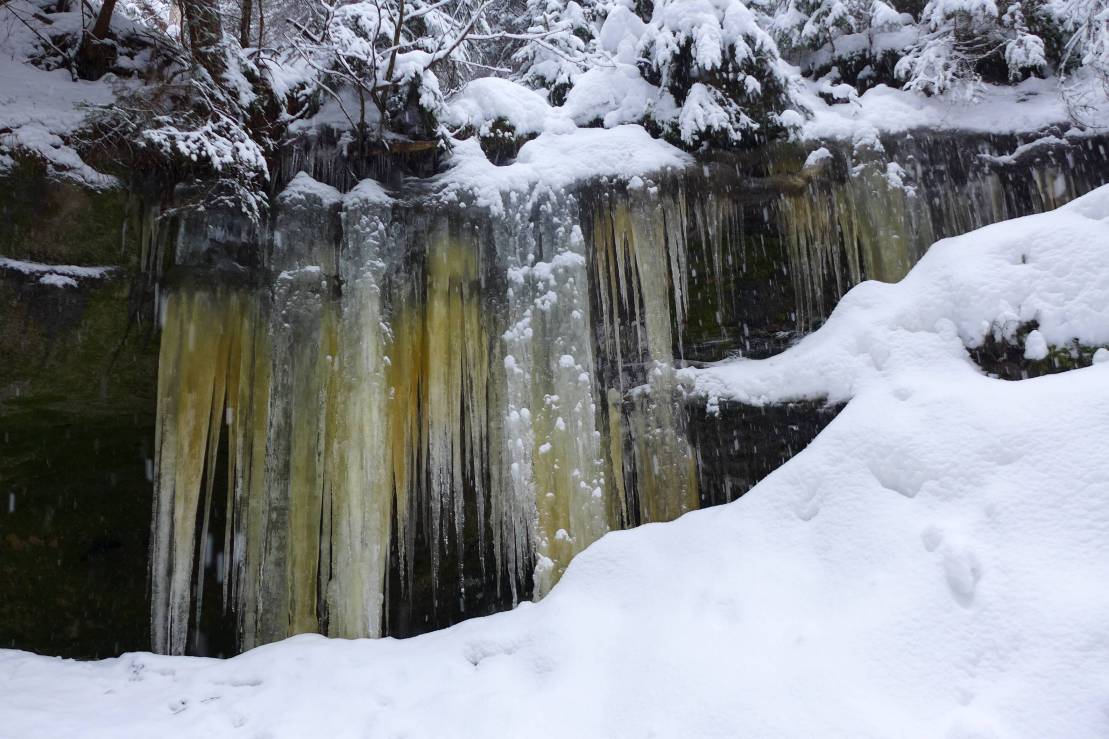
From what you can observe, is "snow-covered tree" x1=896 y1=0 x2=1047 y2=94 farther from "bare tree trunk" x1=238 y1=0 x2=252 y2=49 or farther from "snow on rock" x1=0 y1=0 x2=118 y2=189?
"snow on rock" x1=0 y1=0 x2=118 y2=189

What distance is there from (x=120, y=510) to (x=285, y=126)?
4.09 metres

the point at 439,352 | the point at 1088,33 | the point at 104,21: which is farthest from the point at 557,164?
the point at 1088,33

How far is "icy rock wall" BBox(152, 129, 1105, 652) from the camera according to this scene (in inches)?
205

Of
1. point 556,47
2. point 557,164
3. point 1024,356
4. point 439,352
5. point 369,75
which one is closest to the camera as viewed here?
point 1024,356

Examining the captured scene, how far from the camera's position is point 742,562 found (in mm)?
3850

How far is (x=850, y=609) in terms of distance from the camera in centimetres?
329

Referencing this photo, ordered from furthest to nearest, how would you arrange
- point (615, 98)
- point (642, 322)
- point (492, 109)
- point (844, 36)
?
point (844, 36), point (615, 98), point (492, 109), point (642, 322)

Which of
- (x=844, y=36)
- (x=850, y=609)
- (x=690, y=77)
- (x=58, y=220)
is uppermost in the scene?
(x=844, y=36)

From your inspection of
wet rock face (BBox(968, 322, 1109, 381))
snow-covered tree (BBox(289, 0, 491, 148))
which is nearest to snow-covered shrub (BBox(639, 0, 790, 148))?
snow-covered tree (BBox(289, 0, 491, 148))

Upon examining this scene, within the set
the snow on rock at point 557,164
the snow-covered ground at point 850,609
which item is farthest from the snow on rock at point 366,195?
the snow-covered ground at point 850,609

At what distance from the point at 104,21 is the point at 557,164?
3.66 meters

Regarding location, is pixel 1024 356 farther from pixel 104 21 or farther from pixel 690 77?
pixel 104 21

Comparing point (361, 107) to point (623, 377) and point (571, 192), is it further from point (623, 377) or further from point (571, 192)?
point (623, 377)

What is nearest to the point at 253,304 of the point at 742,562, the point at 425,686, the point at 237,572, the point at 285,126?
the point at 285,126
